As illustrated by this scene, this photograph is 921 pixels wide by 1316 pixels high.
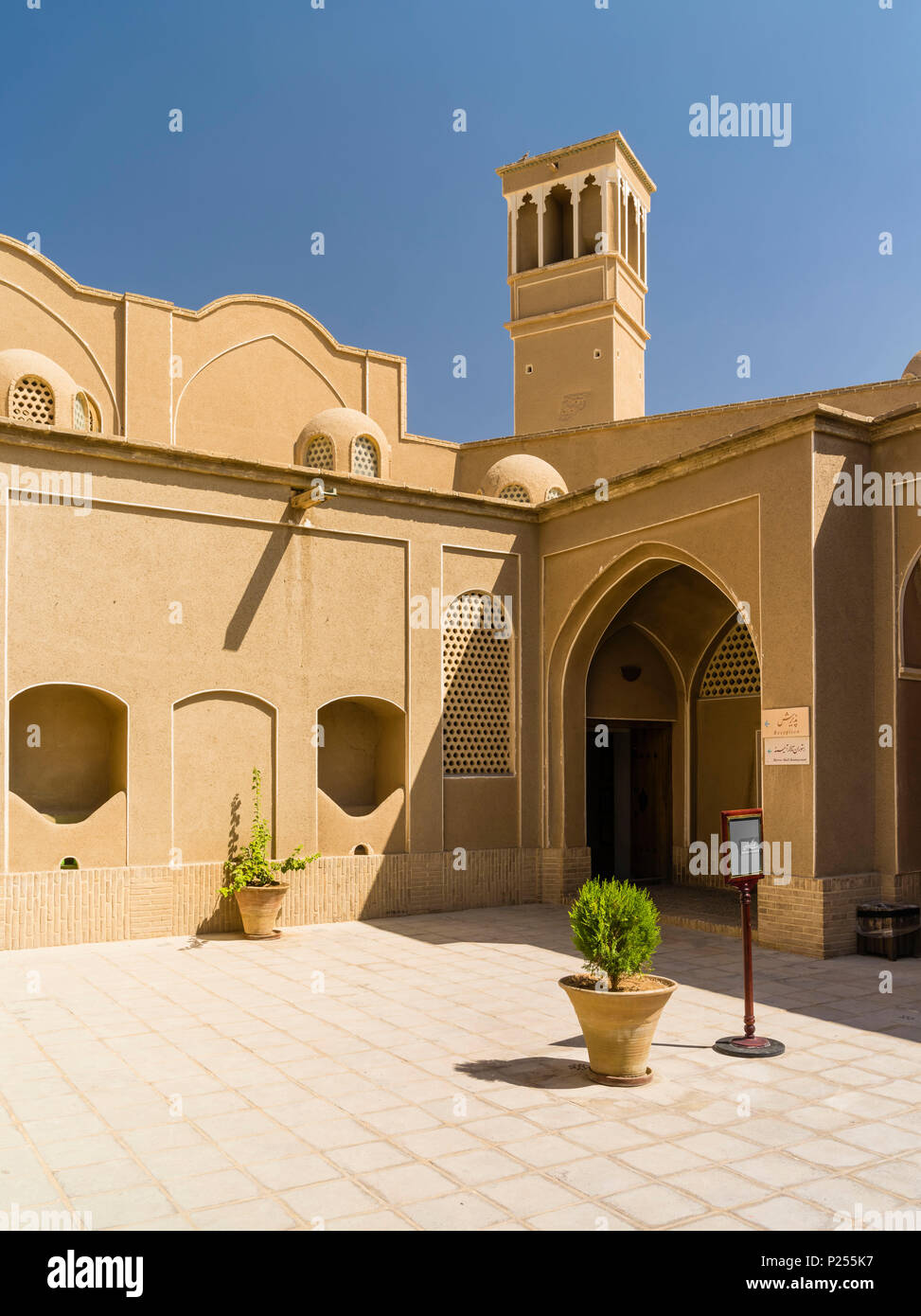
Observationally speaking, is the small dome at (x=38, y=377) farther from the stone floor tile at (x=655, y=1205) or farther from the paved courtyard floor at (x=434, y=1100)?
the stone floor tile at (x=655, y=1205)

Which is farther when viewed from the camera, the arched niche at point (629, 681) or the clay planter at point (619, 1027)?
the arched niche at point (629, 681)

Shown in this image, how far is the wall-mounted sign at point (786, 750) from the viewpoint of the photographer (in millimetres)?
9258

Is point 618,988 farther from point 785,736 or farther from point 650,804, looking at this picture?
point 650,804

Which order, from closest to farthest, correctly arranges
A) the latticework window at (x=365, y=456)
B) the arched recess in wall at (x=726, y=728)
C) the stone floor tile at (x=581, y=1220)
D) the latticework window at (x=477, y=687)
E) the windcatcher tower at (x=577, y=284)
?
the stone floor tile at (x=581, y=1220) < the latticework window at (x=477, y=687) < the arched recess in wall at (x=726, y=728) < the latticework window at (x=365, y=456) < the windcatcher tower at (x=577, y=284)

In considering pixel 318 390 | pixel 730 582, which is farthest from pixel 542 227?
pixel 730 582

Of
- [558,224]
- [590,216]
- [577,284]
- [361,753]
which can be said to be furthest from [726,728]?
[558,224]

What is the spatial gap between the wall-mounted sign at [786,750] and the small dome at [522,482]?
579 cm

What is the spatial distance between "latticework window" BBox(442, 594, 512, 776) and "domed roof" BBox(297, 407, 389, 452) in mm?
3530

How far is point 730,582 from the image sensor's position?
10.4 metres

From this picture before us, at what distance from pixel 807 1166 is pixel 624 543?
825 centimetres

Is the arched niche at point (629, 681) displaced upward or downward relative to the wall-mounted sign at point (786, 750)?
upward

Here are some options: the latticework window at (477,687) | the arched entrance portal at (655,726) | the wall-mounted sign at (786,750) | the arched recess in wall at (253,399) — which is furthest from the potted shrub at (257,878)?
the arched recess in wall at (253,399)

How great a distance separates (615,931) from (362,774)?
22.8 feet
